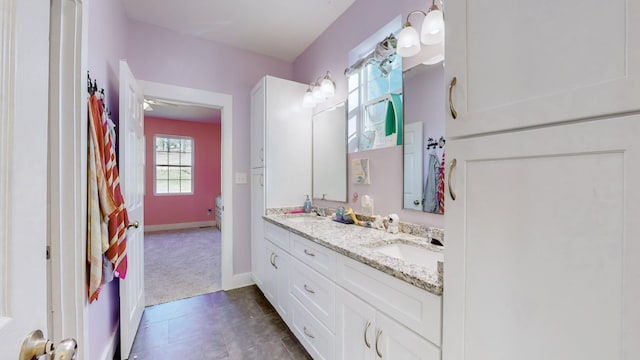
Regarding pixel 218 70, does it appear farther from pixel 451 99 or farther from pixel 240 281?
pixel 451 99

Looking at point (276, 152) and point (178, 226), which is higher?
point (276, 152)

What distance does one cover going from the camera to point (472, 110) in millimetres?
785

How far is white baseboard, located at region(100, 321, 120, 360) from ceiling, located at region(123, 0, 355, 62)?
2624 millimetres

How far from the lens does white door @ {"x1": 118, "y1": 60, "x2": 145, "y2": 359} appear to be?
163 centimetres

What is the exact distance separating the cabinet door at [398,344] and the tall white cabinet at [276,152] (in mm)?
1497

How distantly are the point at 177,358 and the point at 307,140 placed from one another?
2105mm

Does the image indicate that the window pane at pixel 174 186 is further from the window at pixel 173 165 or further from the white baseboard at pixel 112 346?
the white baseboard at pixel 112 346

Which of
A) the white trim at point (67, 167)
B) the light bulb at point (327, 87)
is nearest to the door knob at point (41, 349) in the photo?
the white trim at point (67, 167)

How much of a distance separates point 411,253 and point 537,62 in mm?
1092

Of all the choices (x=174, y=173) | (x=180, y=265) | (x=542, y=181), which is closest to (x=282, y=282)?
(x=542, y=181)

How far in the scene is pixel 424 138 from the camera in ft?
5.20

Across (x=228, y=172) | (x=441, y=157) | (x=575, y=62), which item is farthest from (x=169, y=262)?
(x=575, y=62)

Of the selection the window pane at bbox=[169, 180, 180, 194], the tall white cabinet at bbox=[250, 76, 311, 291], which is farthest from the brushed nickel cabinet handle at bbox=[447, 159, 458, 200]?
the window pane at bbox=[169, 180, 180, 194]

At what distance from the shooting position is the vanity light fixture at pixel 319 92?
2350 mm
